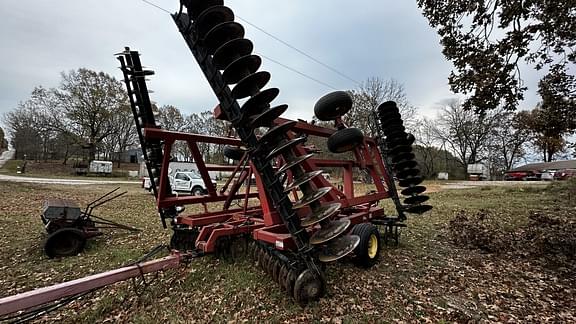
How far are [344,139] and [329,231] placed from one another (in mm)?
2056

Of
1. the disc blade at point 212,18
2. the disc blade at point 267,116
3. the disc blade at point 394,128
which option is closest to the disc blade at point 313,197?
the disc blade at point 267,116

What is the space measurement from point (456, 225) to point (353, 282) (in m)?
5.53

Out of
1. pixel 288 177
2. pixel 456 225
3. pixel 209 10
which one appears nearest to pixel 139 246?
pixel 288 177

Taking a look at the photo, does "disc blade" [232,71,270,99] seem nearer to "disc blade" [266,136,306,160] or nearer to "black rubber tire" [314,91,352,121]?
"disc blade" [266,136,306,160]

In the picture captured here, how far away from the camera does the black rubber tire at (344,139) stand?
4.73 metres

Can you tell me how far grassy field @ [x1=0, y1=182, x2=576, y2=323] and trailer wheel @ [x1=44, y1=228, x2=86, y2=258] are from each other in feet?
0.66

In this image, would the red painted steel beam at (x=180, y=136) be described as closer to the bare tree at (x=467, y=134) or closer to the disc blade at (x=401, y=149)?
the disc blade at (x=401, y=149)

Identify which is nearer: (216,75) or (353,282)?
(216,75)

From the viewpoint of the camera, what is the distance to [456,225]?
809 centimetres

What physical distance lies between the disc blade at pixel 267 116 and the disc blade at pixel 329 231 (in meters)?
1.44

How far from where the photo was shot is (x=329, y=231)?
313 centimetres

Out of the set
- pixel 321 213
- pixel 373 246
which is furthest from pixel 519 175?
pixel 321 213

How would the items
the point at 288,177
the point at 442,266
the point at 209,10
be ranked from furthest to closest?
the point at 288,177 < the point at 442,266 < the point at 209,10

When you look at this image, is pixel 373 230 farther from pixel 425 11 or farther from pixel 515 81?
pixel 425 11
